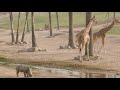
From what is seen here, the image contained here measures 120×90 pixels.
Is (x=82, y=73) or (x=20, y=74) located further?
(x=82, y=73)

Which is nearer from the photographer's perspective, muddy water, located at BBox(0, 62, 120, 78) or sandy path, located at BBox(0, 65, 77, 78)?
sandy path, located at BBox(0, 65, 77, 78)

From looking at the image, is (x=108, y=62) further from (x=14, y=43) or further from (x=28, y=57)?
(x=14, y=43)

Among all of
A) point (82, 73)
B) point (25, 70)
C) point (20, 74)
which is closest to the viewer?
point (25, 70)

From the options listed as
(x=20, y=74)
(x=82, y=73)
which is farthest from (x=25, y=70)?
(x=82, y=73)

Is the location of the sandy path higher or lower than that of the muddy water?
higher

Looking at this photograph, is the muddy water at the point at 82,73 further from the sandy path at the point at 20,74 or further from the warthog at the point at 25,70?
the warthog at the point at 25,70

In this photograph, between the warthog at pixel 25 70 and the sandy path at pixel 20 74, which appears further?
the sandy path at pixel 20 74

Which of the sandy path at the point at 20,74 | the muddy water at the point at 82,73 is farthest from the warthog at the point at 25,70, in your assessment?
the muddy water at the point at 82,73

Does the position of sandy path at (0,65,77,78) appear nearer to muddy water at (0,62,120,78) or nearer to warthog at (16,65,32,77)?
warthog at (16,65,32,77)

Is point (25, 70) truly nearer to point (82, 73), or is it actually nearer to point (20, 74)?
point (20, 74)

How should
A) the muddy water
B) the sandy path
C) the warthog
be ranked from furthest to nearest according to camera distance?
1. the muddy water
2. the sandy path
3. the warthog

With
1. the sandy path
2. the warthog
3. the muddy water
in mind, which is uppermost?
the warthog

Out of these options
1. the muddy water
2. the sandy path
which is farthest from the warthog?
the muddy water
